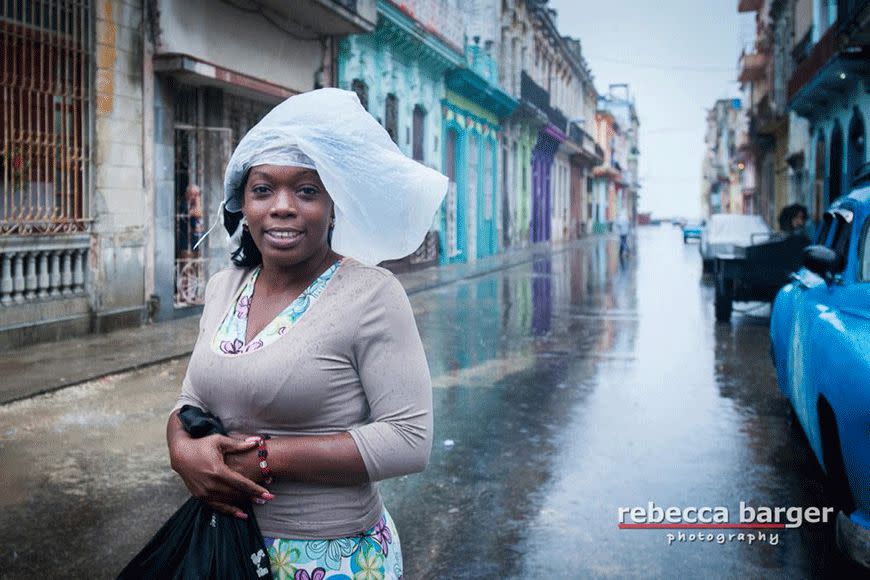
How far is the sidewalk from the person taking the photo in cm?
794

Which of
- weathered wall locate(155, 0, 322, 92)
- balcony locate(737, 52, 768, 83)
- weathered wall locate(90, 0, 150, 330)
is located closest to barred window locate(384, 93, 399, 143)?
weathered wall locate(155, 0, 322, 92)

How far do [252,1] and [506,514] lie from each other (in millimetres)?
12261

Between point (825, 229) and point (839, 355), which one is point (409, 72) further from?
point (839, 355)

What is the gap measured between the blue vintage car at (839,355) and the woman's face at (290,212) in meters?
2.42

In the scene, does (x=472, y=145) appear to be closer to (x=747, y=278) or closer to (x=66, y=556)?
(x=747, y=278)

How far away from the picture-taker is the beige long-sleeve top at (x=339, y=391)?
1.90 meters

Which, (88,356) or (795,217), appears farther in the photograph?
(795,217)

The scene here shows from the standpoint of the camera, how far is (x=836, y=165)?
82.0ft

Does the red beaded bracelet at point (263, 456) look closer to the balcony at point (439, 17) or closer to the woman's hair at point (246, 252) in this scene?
the woman's hair at point (246, 252)

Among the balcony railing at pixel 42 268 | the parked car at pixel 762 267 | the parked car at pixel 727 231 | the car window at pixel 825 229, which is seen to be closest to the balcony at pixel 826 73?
the parked car at pixel 727 231

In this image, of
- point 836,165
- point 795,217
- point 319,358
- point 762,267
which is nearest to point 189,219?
point 762,267

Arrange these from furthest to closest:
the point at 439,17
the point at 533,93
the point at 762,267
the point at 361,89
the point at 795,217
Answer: the point at 533,93, the point at 439,17, the point at 361,89, the point at 795,217, the point at 762,267

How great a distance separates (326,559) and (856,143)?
23501mm

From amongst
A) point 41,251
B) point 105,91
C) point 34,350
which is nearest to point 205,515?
point 34,350
